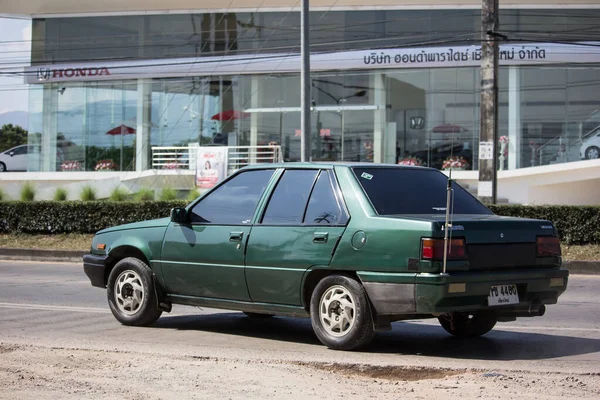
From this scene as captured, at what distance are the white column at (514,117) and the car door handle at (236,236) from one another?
90.2ft

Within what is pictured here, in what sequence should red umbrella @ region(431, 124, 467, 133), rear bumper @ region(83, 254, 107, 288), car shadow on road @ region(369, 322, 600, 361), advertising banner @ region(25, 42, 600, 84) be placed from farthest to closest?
red umbrella @ region(431, 124, 467, 133)
advertising banner @ region(25, 42, 600, 84)
rear bumper @ region(83, 254, 107, 288)
car shadow on road @ region(369, 322, 600, 361)

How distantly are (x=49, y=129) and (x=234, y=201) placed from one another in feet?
116

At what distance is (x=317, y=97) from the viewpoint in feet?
121

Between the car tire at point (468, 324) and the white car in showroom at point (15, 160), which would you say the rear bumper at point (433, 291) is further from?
the white car in showroom at point (15, 160)

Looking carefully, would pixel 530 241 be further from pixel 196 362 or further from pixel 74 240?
pixel 74 240

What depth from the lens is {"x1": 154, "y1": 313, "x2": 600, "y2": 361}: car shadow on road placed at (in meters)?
7.69

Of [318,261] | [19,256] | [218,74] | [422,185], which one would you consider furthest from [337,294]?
[218,74]

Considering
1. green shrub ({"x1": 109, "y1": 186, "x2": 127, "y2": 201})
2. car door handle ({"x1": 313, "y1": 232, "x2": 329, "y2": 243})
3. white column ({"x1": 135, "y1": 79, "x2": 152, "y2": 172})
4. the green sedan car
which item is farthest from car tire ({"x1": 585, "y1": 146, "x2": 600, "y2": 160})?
car door handle ({"x1": 313, "y1": 232, "x2": 329, "y2": 243})

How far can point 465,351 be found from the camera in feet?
25.5

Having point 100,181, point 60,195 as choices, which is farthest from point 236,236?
point 100,181

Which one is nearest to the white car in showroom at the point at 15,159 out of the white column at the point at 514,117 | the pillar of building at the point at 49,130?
the pillar of building at the point at 49,130

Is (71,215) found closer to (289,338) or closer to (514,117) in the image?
(289,338)

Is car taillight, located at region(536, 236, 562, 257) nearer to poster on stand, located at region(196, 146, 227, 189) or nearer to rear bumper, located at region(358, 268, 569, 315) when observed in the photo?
rear bumper, located at region(358, 268, 569, 315)

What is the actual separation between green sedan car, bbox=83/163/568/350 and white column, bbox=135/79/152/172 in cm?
3127
